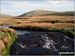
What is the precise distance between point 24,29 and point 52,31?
1586 millimetres

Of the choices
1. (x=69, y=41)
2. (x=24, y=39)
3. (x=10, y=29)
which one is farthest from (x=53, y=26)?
(x=10, y=29)

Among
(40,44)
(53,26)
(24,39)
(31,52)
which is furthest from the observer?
(53,26)

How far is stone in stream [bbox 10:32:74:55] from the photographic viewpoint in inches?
248

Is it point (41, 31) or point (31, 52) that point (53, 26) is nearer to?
point (41, 31)

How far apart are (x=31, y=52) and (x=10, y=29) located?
206cm

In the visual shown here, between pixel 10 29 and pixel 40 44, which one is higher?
pixel 10 29

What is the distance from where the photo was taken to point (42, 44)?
7336 mm

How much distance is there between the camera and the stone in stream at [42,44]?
6.29 metres

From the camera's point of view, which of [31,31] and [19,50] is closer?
[19,50]

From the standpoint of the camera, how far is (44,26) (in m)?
8.41

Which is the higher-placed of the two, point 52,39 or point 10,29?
point 10,29

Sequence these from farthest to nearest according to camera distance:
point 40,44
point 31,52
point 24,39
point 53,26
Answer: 1. point 53,26
2. point 24,39
3. point 40,44
4. point 31,52

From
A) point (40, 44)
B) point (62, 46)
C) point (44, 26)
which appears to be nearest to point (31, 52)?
point (40, 44)

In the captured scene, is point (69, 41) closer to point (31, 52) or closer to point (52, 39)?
point (52, 39)
